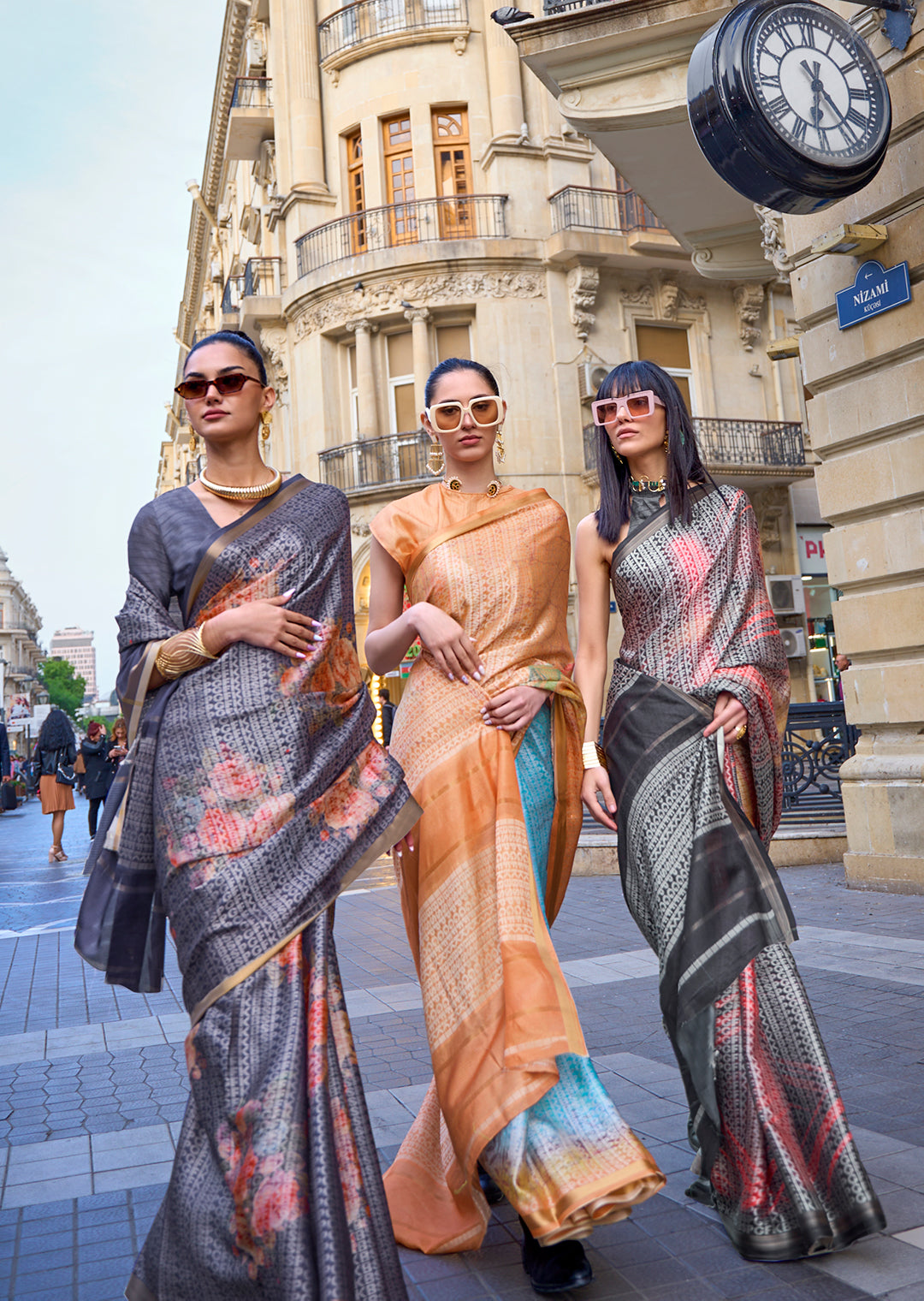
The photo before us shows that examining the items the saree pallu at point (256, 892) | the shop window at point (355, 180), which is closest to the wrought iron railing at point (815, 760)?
the saree pallu at point (256, 892)

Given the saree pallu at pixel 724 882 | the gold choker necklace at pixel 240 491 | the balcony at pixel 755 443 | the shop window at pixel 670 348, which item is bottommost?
the saree pallu at pixel 724 882

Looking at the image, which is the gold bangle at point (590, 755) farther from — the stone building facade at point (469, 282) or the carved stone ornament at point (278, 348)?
the carved stone ornament at point (278, 348)

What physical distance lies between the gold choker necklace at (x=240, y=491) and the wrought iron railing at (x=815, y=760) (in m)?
8.25

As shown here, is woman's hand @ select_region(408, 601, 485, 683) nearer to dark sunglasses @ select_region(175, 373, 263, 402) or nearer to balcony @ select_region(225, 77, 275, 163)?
dark sunglasses @ select_region(175, 373, 263, 402)

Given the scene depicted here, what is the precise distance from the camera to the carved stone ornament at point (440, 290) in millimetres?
23766

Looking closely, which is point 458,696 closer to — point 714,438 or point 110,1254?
point 110,1254

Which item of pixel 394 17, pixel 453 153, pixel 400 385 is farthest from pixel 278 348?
pixel 394 17

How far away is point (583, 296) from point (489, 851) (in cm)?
2243

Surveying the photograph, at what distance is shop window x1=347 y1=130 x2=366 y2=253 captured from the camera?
24.9m

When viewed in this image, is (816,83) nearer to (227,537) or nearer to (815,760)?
(815,760)

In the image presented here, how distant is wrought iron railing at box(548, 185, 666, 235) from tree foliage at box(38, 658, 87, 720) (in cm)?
10245

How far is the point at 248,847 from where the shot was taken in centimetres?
251

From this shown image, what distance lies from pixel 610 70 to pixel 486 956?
9356 millimetres

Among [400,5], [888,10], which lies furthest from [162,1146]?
[400,5]
